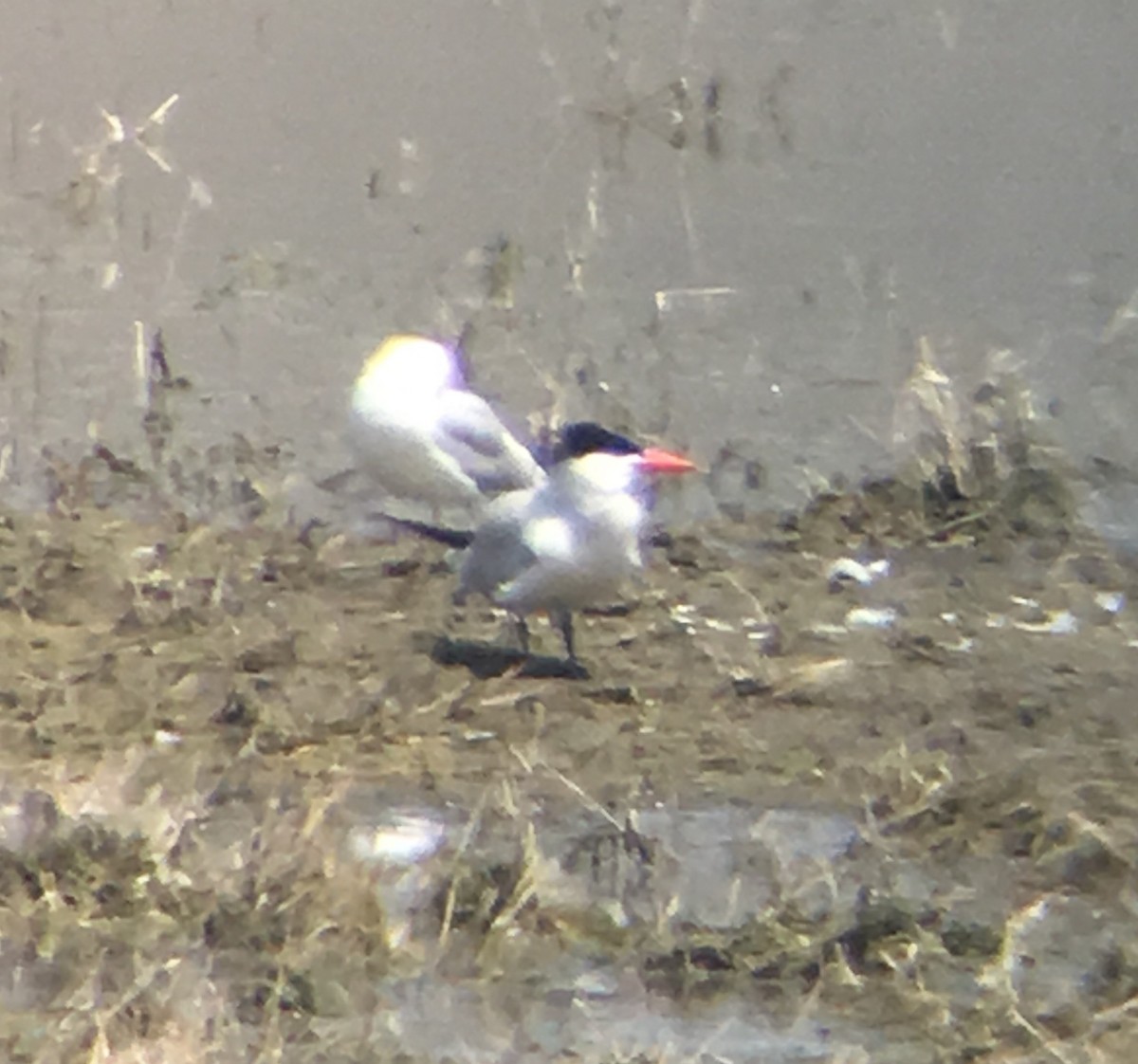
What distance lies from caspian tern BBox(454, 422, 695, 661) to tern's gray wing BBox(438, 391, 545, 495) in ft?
1.66

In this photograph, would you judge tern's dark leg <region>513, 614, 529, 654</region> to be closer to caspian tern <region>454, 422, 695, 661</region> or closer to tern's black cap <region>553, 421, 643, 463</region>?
caspian tern <region>454, 422, 695, 661</region>

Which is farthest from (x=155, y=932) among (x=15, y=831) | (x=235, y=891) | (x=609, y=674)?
(x=609, y=674)

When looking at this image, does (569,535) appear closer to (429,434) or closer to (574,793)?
(574,793)

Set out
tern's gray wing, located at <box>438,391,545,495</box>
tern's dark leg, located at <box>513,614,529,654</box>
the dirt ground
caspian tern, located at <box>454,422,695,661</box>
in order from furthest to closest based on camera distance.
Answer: tern's gray wing, located at <box>438,391,545,495</box>, tern's dark leg, located at <box>513,614,529,654</box>, caspian tern, located at <box>454,422,695,661</box>, the dirt ground

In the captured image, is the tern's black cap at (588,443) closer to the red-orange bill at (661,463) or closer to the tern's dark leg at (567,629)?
the red-orange bill at (661,463)

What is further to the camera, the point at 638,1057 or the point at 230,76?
the point at 230,76

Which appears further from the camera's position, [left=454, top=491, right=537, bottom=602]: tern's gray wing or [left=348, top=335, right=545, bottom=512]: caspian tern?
[left=348, top=335, right=545, bottom=512]: caspian tern

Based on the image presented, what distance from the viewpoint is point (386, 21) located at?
4707 millimetres

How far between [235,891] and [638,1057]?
659 mm

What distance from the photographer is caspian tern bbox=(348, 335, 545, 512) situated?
15.1 feet

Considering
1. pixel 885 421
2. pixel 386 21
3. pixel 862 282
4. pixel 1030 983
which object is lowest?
pixel 1030 983

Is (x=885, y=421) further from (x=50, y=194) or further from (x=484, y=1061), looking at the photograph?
(x=484, y=1061)

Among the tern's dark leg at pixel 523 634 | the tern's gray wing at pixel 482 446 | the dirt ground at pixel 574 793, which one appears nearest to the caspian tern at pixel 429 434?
the tern's gray wing at pixel 482 446

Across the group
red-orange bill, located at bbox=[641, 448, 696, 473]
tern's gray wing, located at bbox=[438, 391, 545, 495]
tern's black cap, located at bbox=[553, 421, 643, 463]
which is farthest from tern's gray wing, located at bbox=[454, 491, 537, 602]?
tern's gray wing, located at bbox=[438, 391, 545, 495]
